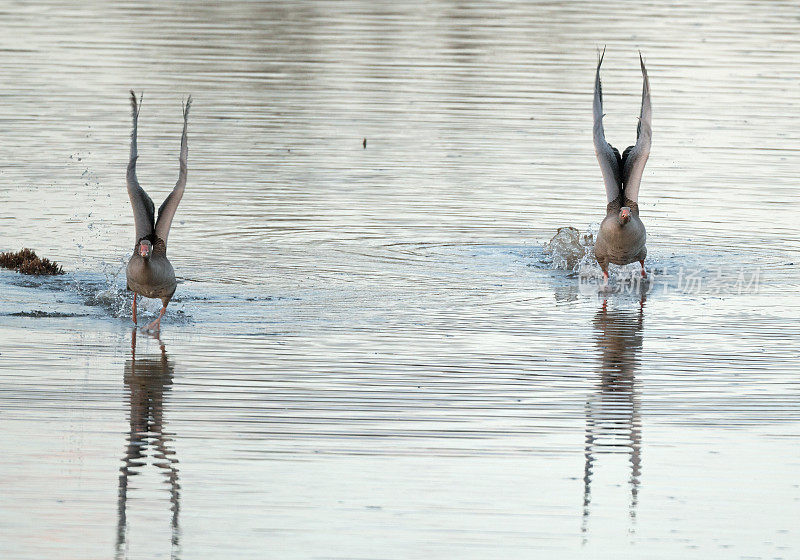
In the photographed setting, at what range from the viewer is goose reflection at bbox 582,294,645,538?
30.3 feet

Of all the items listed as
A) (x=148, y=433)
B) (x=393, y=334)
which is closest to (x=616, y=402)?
(x=393, y=334)

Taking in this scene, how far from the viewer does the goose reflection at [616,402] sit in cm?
923

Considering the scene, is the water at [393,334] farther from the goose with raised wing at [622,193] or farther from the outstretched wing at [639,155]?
the outstretched wing at [639,155]

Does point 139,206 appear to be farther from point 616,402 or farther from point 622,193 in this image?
point 622,193

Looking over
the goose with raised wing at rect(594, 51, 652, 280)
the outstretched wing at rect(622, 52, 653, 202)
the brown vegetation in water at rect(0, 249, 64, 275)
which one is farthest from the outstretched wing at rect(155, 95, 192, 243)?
the outstretched wing at rect(622, 52, 653, 202)

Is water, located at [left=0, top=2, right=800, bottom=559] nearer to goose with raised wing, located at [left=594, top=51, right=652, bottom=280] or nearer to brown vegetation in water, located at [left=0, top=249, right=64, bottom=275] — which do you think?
brown vegetation in water, located at [left=0, top=249, right=64, bottom=275]

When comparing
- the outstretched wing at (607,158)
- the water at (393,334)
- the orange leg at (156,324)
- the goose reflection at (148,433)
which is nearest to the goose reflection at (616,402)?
the water at (393,334)

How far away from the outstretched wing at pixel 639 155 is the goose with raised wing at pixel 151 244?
463cm

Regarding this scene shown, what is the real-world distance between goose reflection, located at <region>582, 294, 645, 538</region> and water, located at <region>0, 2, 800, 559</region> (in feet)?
0.10

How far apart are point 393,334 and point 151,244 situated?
7.09 ft

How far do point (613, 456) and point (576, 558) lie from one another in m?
1.75

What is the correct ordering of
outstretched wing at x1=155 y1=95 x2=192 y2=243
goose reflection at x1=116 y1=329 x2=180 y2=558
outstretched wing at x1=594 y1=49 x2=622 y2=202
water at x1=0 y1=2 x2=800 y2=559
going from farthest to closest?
1. outstretched wing at x1=594 y1=49 x2=622 y2=202
2. outstretched wing at x1=155 y1=95 x2=192 y2=243
3. water at x1=0 y1=2 x2=800 y2=559
4. goose reflection at x1=116 y1=329 x2=180 y2=558

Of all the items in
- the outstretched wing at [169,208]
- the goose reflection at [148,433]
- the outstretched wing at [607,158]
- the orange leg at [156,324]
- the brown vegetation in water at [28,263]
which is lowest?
the goose reflection at [148,433]

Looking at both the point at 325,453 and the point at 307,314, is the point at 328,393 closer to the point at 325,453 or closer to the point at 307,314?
the point at 325,453
